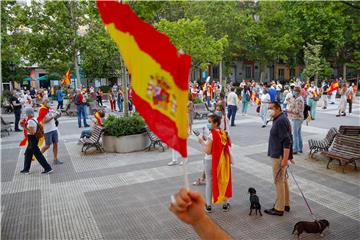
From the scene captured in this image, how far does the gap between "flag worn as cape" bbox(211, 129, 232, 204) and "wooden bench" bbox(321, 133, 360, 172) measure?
3837 millimetres

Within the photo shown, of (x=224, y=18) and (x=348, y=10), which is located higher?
(x=224, y=18)

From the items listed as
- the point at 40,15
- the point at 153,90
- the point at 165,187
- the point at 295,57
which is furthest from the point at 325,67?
the point at 153,90

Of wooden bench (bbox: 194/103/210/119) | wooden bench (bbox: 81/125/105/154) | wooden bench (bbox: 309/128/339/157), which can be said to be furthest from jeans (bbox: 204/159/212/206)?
wooden bench (bbox: 194/103/210/119)

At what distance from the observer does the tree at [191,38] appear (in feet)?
99.4

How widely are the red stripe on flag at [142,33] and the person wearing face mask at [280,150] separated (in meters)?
4.03

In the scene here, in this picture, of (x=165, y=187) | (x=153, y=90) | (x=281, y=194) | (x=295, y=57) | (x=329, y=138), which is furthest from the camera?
(x=295, y=57)

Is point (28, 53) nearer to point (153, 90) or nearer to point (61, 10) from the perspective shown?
point (61, 10)

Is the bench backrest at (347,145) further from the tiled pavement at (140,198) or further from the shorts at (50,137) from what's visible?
the shorts at (50,137)

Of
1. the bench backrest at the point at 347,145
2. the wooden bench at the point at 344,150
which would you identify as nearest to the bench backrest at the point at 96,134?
the wooden bench at the point at 344,150

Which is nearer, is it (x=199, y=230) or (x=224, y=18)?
(x=199, y=230)

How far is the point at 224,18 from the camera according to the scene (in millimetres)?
39031

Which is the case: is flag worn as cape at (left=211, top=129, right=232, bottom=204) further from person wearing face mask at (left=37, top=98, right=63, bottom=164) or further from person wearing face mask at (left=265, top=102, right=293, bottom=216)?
person wearing face mask at (left=37, top=98, right=63, bottom=164)

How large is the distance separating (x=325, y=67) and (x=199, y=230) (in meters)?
43.6

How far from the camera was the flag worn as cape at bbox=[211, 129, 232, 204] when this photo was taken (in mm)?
6094
